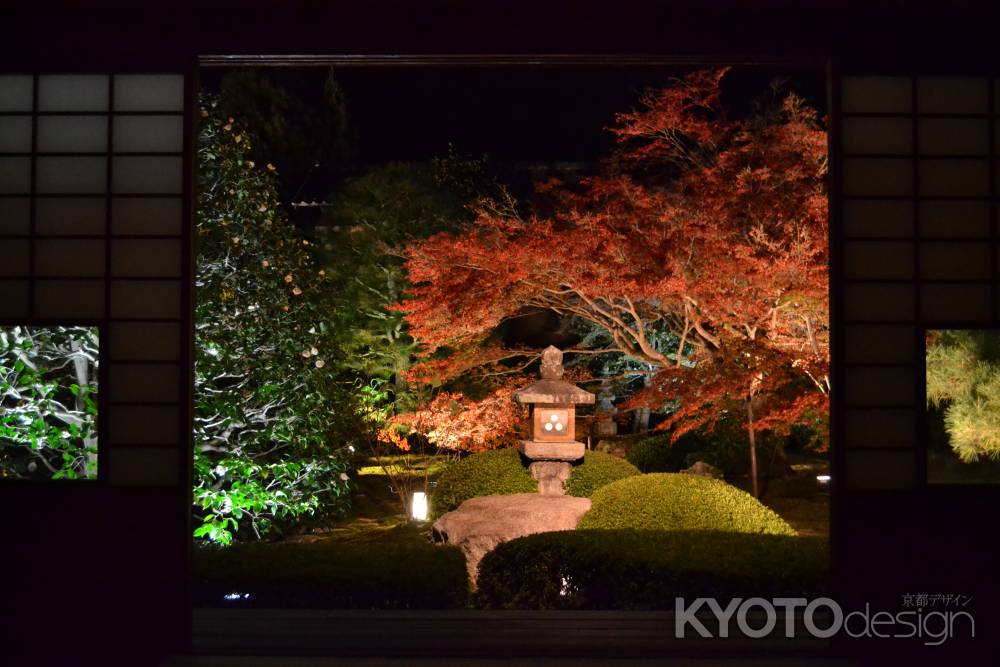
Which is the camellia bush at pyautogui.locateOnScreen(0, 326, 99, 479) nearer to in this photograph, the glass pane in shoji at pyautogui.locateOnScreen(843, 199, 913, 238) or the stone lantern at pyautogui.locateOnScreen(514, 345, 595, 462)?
the stone lantern at pyautogui.locateOnScreen(514, 345, 595, 462)

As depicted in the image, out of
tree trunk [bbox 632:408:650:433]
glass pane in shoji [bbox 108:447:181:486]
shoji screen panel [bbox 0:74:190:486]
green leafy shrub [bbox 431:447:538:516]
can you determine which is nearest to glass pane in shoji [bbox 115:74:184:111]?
shoji screen panel [bbox 0:74:190:486]

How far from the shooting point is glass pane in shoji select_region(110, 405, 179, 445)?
4.14 metres

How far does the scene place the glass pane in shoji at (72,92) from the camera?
4.22 m

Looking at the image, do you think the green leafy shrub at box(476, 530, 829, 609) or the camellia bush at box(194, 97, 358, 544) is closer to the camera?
the green leafy shrub at box(476, 530, 829, 609)

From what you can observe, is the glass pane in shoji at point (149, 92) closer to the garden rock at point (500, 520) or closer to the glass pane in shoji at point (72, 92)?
the glass pane in shoji at point (72, 92)

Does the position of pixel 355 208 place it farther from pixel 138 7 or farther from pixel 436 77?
pixel 138 7

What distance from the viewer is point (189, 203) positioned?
4168 mm

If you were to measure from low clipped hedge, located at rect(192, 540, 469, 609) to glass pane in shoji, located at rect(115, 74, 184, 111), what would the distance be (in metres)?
2.62

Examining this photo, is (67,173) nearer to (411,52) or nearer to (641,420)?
(411,52)

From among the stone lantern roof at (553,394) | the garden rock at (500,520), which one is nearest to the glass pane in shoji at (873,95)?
the garden rock at (500,520)

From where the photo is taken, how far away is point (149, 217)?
4.17 m

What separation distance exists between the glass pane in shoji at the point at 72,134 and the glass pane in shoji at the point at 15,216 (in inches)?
10.4

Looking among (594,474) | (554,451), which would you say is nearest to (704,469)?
(594,474)

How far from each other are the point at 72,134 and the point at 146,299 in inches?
34.1
